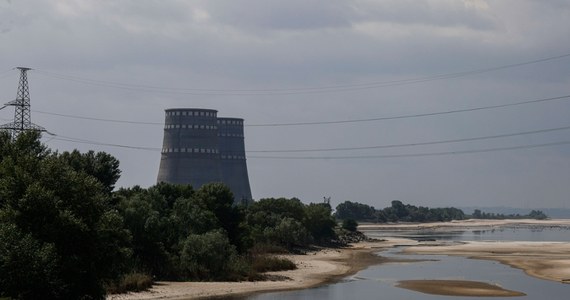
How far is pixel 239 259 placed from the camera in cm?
6494

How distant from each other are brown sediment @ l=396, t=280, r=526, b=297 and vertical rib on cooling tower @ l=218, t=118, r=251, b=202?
104921 mm

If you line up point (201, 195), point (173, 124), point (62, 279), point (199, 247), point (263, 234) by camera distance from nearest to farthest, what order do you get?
point (62, 279) → point (199, 247) → point (201, 195) → point (263, 234) → point (173, 124)

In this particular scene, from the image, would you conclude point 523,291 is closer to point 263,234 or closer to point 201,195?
point 201,195

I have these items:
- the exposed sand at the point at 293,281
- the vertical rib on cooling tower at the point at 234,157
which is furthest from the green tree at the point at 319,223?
the vertical rib on cooling tower at the point at 234,157

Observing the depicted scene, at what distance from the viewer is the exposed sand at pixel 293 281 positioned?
50.2 m

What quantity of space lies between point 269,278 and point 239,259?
363cm

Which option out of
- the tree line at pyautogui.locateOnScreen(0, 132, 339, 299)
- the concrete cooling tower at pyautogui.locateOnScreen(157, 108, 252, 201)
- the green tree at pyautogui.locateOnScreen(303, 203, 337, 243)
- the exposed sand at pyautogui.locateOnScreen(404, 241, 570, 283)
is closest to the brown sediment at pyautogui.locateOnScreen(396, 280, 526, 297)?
the exposed sand at pyautogui.locateOnScreen(404, 241, 570, 283)

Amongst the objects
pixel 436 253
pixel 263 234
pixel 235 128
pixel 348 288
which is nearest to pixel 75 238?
pixel 348 288

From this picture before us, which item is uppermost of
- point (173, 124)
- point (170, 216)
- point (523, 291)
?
point (173, 124)

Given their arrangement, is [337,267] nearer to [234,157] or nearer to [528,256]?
[528,256]

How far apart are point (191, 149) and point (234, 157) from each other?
80.3 ft

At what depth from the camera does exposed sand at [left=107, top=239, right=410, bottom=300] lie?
5016cm

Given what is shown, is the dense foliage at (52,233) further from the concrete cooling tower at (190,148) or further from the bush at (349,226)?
the bush at (349,226)

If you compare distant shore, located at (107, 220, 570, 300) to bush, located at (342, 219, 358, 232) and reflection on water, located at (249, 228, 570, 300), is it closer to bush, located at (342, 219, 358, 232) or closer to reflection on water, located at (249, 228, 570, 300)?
reflection on water, located at (249, 228, 570, 300)
